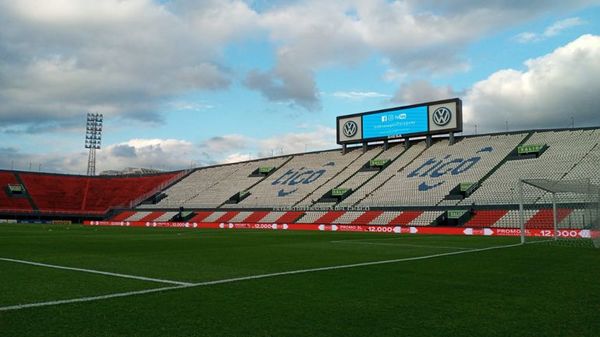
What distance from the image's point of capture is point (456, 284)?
420 inches

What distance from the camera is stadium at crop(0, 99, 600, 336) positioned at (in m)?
7.93

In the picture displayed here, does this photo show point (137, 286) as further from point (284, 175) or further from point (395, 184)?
point (284, 175)

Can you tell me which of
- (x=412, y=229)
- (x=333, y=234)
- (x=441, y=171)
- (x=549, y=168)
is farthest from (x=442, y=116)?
(x=333, y=234)

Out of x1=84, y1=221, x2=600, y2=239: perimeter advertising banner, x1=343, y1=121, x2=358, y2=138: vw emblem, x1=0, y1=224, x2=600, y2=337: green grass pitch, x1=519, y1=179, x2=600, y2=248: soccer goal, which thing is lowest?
x1=0, y1=224, x2=600, y2=337: green grass pitch

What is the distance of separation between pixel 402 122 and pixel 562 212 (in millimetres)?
30262

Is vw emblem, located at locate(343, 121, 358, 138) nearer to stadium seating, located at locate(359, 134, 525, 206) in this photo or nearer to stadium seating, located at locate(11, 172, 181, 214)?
stadium seating, located at locate(359, 134, 525, 206)

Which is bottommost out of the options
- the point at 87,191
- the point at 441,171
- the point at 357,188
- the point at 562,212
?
the point at 562,212

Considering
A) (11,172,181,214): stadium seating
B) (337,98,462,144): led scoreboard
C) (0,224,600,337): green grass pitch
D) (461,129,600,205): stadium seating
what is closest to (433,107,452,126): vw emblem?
(337,98,462,144): led scoreboard

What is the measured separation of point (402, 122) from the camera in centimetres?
6506

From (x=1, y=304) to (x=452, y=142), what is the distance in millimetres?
61344

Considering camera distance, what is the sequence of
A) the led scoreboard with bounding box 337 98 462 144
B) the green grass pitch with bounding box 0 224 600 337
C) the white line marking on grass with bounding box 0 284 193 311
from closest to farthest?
the green grass pitch with bounding box 0 224 600 337
the white line marking on grass with bounding box 0 284 193 311
the led scoreboard with bounding box 337 98 462 144

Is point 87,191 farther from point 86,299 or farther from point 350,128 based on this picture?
point 86,299

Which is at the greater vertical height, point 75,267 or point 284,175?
point 284,175

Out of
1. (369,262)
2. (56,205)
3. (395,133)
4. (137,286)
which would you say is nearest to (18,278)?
(137,286)
